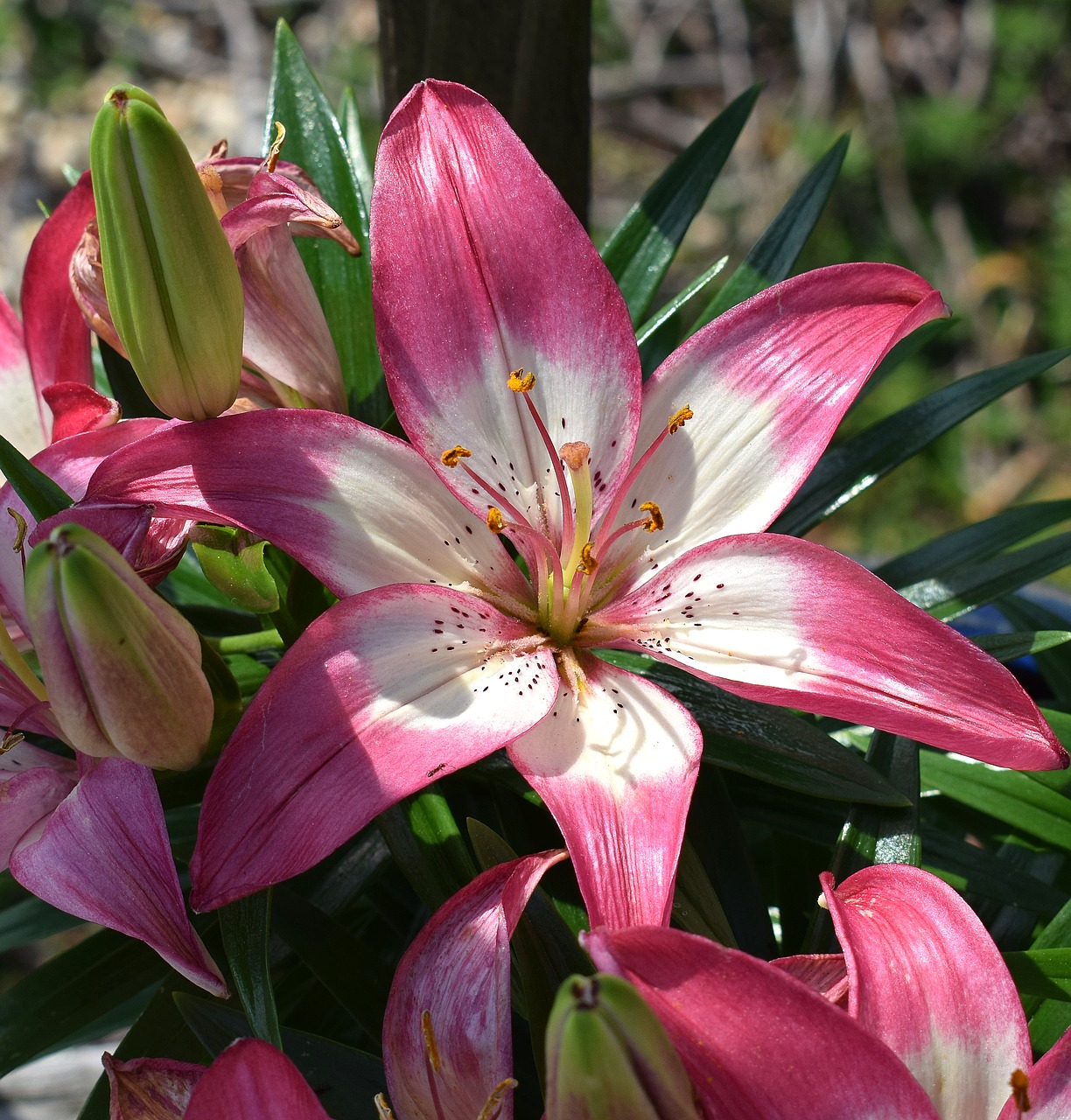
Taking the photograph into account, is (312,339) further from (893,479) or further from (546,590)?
(893,479)

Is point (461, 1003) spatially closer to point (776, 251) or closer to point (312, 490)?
point (312, 490)

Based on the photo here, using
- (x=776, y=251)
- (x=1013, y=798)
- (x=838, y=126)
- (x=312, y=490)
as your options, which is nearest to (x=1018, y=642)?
(x=1013, y=798)

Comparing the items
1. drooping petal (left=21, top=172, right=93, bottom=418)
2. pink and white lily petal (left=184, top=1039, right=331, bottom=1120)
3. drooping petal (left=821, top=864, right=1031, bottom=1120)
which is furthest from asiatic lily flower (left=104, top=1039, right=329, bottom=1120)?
drooping petal (left=21, top=172, right=93, bottom=418)

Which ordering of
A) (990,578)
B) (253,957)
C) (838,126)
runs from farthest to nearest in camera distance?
1. (838,126)
2. (990,578)
3. (253,957)

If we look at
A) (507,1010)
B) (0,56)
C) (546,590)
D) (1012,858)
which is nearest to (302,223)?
(546,590)

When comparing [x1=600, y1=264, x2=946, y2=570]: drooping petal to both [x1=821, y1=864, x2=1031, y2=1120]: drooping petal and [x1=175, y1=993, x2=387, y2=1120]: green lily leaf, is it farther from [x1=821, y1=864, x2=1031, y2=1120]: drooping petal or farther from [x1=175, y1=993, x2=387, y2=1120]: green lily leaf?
[x1=175, y1=993, x2=387, y2=1120]: green lily leaf

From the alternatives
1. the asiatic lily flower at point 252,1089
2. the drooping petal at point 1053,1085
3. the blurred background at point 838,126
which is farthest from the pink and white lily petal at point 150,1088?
the blurred background at point 838,126
